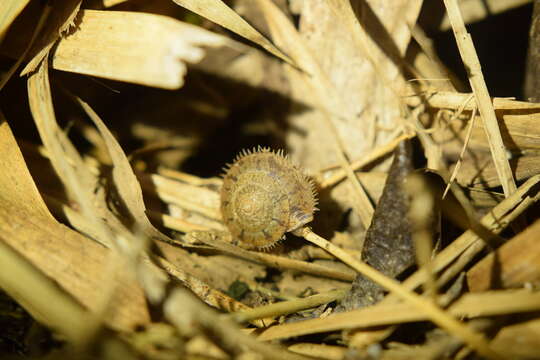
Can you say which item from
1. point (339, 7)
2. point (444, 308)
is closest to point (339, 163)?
point (339, 7)

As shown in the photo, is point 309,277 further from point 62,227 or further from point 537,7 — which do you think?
point 537,7

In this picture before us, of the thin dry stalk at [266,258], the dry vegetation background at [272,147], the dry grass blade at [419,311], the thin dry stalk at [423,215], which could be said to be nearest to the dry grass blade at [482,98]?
the dry vegetation background at [272,147]

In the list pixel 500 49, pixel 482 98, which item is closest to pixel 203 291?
pixel 482 98

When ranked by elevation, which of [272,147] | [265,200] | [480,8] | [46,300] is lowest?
[46,300]

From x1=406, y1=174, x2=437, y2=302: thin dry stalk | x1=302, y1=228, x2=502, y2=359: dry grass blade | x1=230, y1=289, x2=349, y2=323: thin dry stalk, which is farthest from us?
→ x1=406, y1=174, x2=437, y2=302: thin dry stalk

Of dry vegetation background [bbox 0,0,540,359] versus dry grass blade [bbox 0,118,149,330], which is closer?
dry vegetation background [bbox 0,0,540,359]

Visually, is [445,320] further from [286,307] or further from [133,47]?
[133,47]

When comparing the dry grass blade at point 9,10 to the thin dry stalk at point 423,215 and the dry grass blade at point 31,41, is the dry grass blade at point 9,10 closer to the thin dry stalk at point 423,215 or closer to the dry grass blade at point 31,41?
the dry grass blade at point 31,41

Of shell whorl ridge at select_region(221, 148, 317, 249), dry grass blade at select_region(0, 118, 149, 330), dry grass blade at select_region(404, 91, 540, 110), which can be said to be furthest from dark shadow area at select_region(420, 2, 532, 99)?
dry grass blade at select_region(0, 118, 149, 330)

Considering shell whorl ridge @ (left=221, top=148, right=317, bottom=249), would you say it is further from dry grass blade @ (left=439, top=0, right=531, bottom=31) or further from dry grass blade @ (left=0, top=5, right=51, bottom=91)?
dry grass blade @ (left=439, top=0, right=531, bottom=31)
